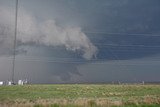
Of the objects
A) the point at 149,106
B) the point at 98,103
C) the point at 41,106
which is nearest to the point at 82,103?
A: the point at 98,103

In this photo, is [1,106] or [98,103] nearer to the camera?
[1,106]

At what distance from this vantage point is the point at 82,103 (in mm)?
34938

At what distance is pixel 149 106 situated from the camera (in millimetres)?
34250

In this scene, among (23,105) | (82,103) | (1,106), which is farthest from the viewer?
(82,103)

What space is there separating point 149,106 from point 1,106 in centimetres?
1389

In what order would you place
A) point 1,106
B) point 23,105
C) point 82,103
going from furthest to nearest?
point 82,103 → point 23,105 → point 1,106

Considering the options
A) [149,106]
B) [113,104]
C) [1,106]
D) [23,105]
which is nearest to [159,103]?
[149,106]

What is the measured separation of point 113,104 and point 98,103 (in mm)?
1486

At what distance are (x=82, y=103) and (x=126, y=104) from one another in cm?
453

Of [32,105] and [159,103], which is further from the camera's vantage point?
[159,103]

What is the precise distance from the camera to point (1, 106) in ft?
98.9

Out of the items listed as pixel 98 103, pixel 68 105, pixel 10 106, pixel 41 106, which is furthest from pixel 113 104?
pixel 10 106

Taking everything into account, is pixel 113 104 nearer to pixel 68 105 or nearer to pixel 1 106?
pixel 68 105

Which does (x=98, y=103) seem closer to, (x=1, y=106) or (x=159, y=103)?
(x=159, y=103)
